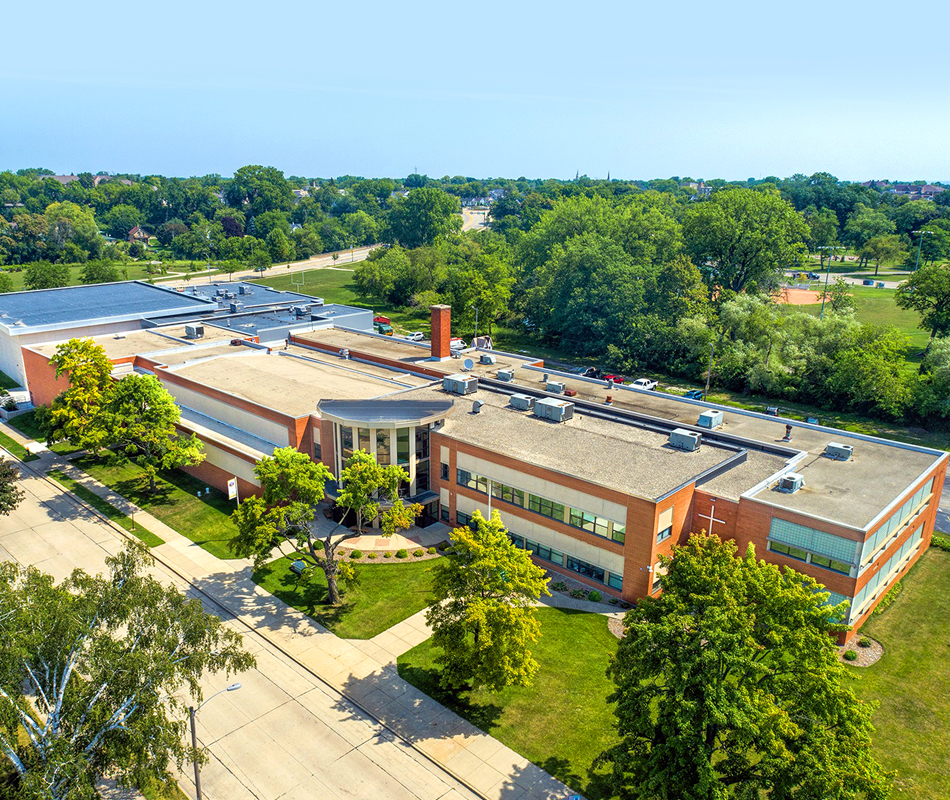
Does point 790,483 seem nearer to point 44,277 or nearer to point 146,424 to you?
point 146,424

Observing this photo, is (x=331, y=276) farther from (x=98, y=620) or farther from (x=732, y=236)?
(x=98, y=620)

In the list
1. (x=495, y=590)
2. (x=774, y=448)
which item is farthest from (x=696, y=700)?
(x=774, y=448)

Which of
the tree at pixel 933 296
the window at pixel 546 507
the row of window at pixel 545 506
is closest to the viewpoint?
the row of window at pixel 545 506

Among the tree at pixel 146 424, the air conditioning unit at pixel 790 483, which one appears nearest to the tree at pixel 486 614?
the air conditioning unit at pixel 790 483

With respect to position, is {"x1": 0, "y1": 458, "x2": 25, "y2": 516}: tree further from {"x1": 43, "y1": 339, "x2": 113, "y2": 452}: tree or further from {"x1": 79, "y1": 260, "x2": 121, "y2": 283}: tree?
{"x1": 79, "y1": 260, "x2": 121, "y2": 283}: tree

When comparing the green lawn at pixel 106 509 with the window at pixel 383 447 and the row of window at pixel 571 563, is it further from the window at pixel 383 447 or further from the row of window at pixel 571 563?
the row of window at pixel 571 563

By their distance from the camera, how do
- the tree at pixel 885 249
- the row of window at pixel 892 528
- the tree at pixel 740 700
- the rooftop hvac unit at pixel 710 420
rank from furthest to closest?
1. the tree at pixel 885 249
2. the rooftop hvac unit at pixel 710 420
3. the row of window at pixel 892 528
4. the tree at pixel 740 700
